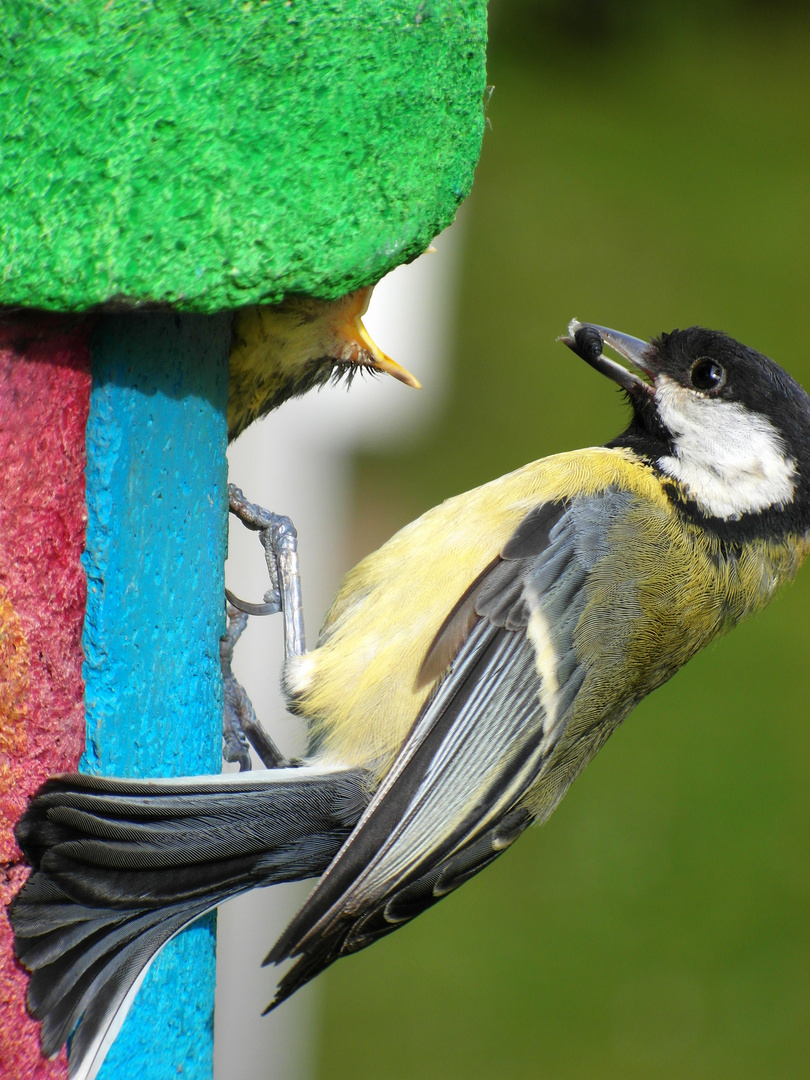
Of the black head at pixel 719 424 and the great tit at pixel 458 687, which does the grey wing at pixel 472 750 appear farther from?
the black head at pixel 719 424

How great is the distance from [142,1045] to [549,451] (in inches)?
229

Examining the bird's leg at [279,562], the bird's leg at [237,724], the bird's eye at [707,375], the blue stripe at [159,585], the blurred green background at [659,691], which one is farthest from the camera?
the blurred green background at [659,691]

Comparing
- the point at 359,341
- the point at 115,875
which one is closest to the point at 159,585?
the point at 115,875

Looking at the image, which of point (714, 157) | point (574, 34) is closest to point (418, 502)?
point (714, 157)

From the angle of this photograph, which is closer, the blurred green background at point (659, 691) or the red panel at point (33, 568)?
the red panel at point (33, 568)

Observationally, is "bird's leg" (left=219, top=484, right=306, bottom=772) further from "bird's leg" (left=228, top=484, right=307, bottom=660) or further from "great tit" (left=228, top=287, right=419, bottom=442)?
"great tit" (left=228, top=287, right=419, bottom=442)

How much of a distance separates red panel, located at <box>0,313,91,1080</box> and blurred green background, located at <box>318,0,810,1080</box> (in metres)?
4.06

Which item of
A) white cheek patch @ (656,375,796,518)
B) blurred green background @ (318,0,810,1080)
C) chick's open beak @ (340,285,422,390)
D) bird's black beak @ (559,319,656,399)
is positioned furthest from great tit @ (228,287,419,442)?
blurred green background @ (318,0,810,1080)

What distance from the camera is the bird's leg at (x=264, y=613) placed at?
5.59ft

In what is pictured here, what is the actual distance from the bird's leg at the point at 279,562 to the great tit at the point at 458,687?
0.21 feet

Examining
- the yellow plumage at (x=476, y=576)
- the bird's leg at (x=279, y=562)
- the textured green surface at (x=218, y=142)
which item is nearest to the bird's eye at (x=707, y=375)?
the yellow plumage at (x=476, y=576)

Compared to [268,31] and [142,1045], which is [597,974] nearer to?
Result: [142,1045]

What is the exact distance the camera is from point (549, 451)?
6965 mm

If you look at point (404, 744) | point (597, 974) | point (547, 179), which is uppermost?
point (547, 179)
